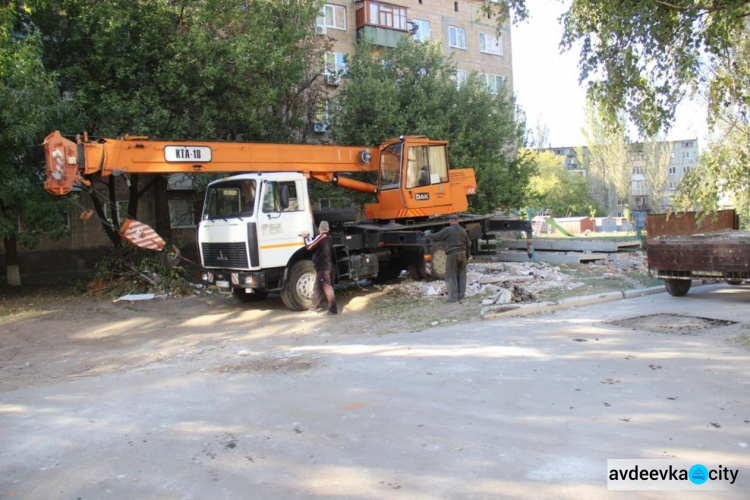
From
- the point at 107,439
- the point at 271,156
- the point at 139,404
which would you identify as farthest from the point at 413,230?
the point at 107,439

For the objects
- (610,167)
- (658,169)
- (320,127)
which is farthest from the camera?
(610,167)

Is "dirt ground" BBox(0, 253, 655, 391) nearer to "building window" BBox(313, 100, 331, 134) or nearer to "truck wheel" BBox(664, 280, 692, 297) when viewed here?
"truck wheel" BBox(664, 280, 692, 297)

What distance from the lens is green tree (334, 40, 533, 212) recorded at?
63.7 ft

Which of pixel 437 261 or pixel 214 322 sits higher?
pixel 437 261

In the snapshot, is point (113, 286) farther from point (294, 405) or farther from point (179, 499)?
point (179, 499)

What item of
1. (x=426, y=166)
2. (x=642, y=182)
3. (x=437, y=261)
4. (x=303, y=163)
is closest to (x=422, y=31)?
(x=426, y=166)

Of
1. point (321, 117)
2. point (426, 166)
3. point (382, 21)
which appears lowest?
point (426, 166)

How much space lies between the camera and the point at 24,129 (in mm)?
11406

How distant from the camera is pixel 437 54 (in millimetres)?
21891

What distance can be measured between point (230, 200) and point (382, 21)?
68.4ft

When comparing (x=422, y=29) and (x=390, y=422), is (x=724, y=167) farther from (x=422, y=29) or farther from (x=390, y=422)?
(x=422, y=29)

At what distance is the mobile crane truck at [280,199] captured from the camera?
1052 cm

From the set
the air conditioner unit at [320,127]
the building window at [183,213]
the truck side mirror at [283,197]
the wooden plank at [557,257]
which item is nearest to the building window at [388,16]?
the air conditioner unit at [320,127]

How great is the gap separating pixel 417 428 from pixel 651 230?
1241cm
